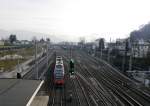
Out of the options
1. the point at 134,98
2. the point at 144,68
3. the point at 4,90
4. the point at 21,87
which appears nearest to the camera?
the point at 4,90

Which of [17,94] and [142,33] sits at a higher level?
[142,33]

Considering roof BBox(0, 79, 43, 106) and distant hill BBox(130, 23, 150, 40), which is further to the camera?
distant hill BBox(130, 23, 150, 40)

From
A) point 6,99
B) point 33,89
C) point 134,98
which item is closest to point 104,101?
point 134,98

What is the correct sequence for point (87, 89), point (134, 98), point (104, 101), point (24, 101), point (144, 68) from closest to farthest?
point (24, 101) → point (104, 101) → point (134, 98) → point (87, 89) → point (144, 68)

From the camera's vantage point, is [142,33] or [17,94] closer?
[17,94]

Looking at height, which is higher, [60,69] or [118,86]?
[60,69]

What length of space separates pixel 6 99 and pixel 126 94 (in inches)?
755

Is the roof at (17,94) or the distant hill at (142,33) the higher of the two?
the distant hill at (142,33)

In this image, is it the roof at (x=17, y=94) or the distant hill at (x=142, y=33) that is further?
the distant hill at (x=142, y=33)

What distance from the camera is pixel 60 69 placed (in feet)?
108

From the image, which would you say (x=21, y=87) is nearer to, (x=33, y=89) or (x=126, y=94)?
(x=33, y=89)

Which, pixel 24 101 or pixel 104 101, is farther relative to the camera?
pixel 104 101

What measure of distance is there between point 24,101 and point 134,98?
17.8 m

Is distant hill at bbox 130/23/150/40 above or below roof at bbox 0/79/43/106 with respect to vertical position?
above
